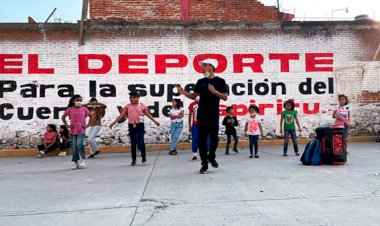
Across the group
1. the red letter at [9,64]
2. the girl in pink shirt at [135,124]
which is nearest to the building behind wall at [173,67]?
the red letter at [9,64]

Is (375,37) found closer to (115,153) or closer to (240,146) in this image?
(240,146)

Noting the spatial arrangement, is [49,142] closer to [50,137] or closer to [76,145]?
[50,137]

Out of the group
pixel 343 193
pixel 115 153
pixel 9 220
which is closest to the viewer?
pixel 9 220

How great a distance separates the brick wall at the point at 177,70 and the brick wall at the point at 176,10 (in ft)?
3.70

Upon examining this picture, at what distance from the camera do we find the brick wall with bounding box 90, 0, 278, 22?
14.4m

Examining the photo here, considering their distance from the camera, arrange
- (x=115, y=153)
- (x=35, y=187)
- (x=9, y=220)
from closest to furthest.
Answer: (x=9, y=220)
(x=35, y=187)
(x=115, y=153)

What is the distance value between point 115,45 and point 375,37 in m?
8.83

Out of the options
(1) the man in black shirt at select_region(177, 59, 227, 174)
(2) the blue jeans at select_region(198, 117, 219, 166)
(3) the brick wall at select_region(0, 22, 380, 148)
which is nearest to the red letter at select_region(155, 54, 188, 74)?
(3) the brick wall at select_region(0, 22, 380, 148)

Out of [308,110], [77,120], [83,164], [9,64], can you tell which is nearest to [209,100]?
[77,120]

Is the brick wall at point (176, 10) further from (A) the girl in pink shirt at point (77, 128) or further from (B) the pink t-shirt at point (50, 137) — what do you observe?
(A) the girl in pink shirt at point (77, 128)

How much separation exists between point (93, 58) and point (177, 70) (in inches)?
107

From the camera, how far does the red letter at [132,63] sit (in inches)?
534

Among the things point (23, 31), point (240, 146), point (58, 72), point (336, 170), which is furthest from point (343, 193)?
point (23, 31)

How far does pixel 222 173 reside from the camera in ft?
24.5
